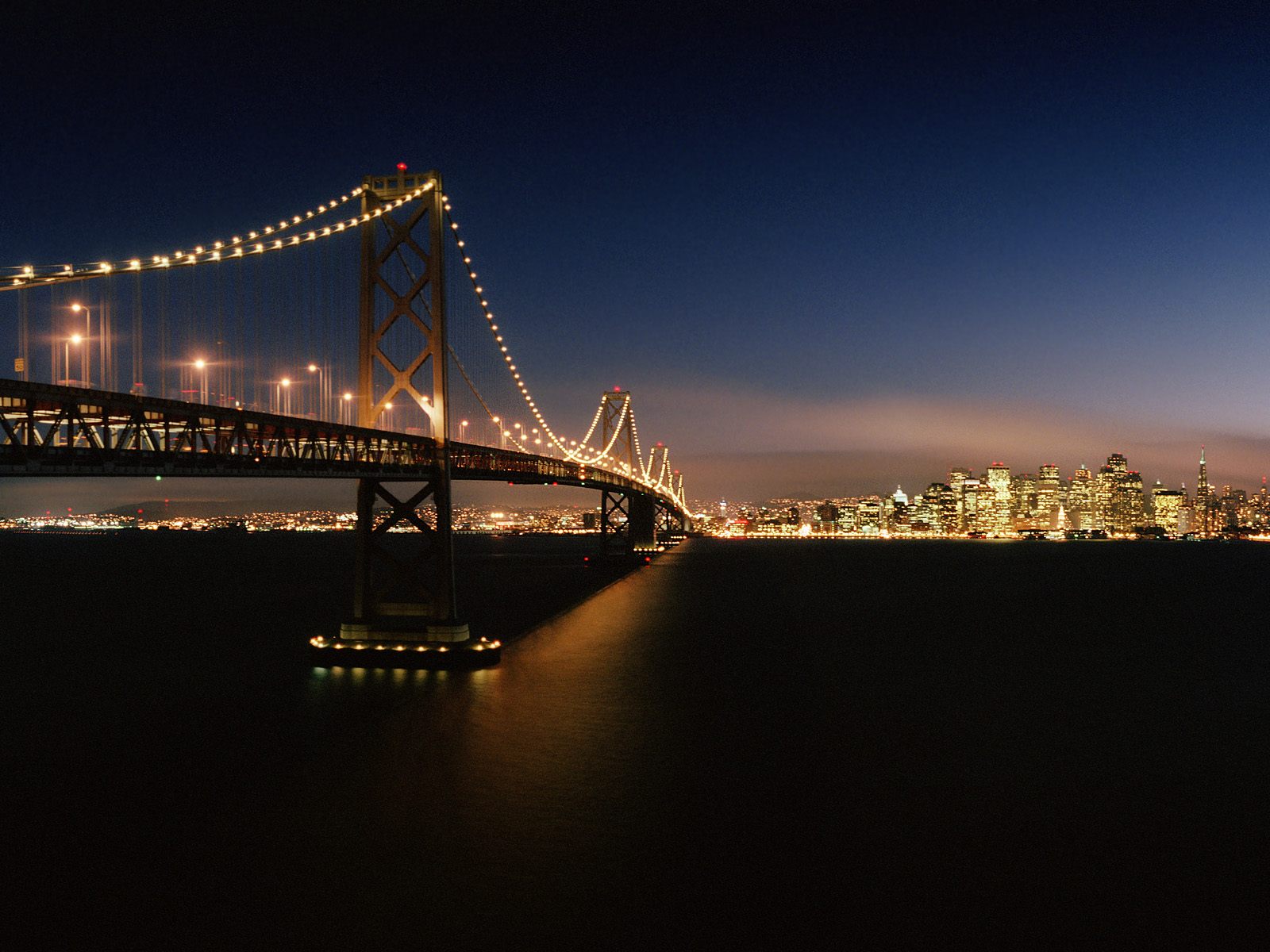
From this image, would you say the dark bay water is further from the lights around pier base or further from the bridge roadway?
the bridge roadway

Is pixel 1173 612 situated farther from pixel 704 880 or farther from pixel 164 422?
pixel 164 422

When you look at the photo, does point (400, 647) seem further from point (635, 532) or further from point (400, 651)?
point (635, 532)

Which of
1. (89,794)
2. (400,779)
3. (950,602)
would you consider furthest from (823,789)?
(950,602)

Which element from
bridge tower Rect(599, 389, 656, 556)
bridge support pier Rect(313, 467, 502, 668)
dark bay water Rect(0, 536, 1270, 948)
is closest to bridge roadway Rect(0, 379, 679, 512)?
bridge support pier Rect(313, 467, 502, 668)

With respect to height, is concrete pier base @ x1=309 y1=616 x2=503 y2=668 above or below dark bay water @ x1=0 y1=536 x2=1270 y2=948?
above

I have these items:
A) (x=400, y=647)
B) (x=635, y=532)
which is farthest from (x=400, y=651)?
(x=635, y=532)

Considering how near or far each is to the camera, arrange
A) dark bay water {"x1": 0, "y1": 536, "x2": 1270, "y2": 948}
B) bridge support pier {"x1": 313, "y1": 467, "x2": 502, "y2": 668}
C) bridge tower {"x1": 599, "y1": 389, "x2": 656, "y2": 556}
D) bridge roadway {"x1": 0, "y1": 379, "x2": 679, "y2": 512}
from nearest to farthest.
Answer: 1. dark bay water {"x1": 0, "y1": 536, "x2": 1270, "y2": 948}
2. bridge roadway {"x1": 0, "y1": 379, "x2": 679, "y2": 512}
3. bridge support pier {"x1": 313, "y1": 467, "x2": 502, "y2": 668}
4. bridge tower {"x1": 599, "y1": 389, "x2": 656, "y2": 556}
